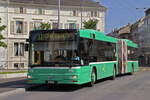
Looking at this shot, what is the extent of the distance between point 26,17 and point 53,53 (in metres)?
40.4

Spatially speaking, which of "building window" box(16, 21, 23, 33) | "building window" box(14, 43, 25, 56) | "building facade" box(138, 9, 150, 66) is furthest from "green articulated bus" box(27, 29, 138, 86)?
"building facade" box(138, 9, 150, 66)

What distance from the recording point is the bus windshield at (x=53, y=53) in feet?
49.0

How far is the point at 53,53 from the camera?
1504 cm

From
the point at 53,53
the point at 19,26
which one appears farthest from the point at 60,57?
the point at 19,26

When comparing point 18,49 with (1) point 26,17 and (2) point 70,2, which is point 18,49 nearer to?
(1) point 26,17

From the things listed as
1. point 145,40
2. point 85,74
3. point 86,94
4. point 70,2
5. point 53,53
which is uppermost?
point 70,2

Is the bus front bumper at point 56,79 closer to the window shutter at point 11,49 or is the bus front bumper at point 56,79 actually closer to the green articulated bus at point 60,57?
the green articulated bus at point 60,57

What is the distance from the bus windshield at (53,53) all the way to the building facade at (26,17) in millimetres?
36489

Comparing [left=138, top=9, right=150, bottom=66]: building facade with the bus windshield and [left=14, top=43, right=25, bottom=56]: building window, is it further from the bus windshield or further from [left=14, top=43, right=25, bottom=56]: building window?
the bus windshield

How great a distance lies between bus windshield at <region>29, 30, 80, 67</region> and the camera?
49.0ft

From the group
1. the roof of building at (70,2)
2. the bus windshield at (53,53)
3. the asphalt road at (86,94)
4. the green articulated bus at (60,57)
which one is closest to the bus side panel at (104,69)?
the green articulated bus at (60,57)

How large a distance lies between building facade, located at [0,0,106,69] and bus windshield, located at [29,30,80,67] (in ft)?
120

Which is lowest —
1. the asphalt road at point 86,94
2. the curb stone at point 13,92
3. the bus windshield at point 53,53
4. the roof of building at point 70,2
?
the asphalt road at point 86,94

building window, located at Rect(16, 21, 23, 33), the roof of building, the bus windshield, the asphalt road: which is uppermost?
the roof of building
